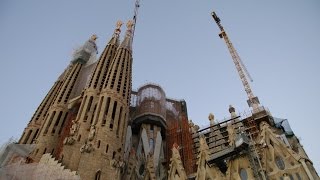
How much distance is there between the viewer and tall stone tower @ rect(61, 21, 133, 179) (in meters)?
25.0

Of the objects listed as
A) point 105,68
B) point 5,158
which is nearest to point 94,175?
point 5,158

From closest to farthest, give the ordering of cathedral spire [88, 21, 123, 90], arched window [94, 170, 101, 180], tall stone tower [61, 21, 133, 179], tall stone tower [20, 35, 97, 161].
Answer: arched window [94, 170, 101, 180] → tall stone tower [61, 21, 133, 179] → tall stone tower [20, 35, 97, 161] → cathedral spire [88, 21, 123, 90]

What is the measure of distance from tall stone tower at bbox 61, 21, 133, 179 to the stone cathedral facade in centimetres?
8

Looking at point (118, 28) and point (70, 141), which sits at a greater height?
point (118, 28)

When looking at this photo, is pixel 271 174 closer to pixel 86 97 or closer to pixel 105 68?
pixel 86 97

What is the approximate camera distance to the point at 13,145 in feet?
91.2

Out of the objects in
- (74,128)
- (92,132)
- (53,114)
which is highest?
(53,114)

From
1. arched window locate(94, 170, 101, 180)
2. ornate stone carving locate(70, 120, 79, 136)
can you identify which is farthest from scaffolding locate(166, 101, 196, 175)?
ornate stone carving locate(70, 120, 79, 136)

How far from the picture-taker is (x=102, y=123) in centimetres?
2866

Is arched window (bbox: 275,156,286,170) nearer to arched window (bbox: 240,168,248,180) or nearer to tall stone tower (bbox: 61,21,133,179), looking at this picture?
arched window (bbox: 240,168,248,180)

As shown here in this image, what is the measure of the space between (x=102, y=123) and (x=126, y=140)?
6.17 meters

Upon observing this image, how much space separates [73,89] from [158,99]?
10.9 meters

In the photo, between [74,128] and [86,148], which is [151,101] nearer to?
[74,128]

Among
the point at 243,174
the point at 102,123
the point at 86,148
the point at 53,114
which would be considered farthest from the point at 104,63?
the point at 243,174
